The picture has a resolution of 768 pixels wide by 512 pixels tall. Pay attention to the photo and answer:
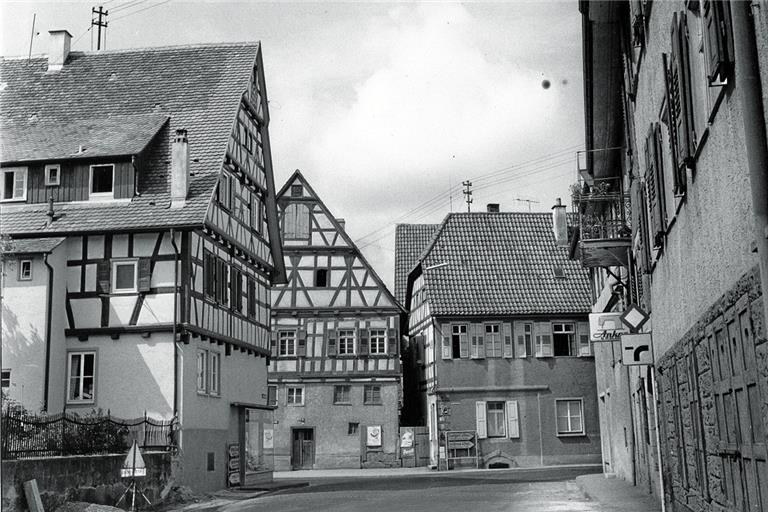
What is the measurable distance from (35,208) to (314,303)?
1949 cm

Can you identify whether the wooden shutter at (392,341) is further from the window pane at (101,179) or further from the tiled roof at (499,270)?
the window pane at (101,179)

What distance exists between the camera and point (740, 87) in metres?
5.89

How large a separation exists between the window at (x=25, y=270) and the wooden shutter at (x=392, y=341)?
21977 mm

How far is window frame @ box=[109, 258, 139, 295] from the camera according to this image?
23.8 meters

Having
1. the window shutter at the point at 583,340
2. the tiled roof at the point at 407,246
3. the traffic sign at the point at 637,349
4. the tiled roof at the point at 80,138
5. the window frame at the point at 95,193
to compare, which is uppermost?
the tiled roof at the point at 407,246

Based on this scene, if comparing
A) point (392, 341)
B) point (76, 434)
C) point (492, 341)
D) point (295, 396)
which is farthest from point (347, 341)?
point (76, 434)

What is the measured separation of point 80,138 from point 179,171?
3679mm

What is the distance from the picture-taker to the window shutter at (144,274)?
77.6 feet

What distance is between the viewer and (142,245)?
2395 centimetres

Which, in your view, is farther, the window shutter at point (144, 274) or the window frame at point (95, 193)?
the window frame at point (95, 193)

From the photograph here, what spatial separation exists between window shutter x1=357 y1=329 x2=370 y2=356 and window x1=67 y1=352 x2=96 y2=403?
20.4 metres

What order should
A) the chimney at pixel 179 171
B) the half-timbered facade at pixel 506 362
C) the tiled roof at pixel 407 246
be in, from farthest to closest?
1. the tiled roof at pixel 407 246
2. the half-timbered facade at pixel 506 362
3. the chimney at pixel 179 171

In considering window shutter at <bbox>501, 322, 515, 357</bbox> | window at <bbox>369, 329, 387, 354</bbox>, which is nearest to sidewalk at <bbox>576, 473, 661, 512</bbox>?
window shutter at <bbox>501, 322, 515, 357</bbox>

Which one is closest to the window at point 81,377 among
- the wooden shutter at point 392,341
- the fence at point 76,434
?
the fence at point 76,434
